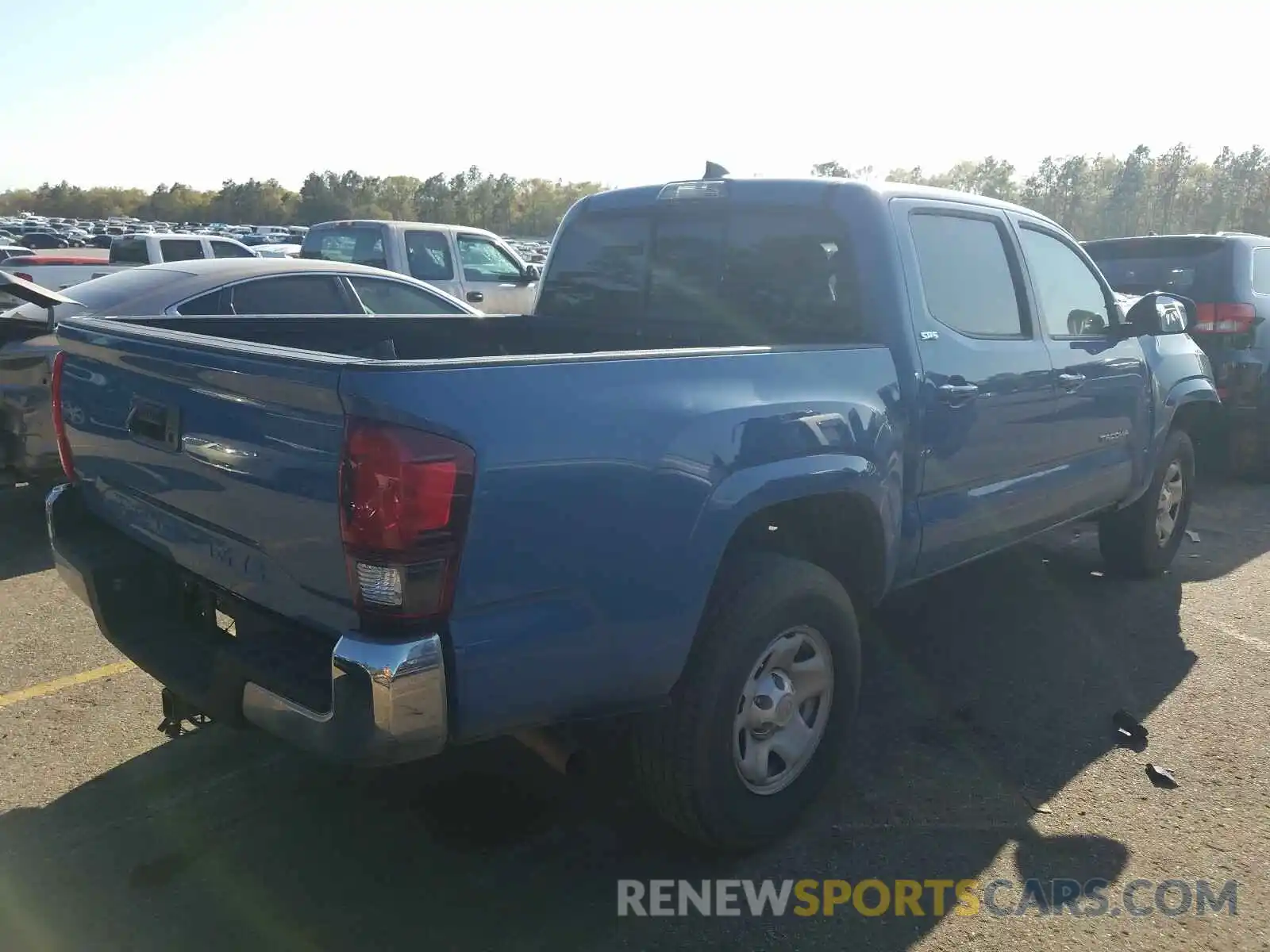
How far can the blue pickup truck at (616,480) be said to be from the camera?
87.4 inches

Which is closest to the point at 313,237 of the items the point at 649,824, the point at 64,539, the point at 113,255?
the point at 113,255

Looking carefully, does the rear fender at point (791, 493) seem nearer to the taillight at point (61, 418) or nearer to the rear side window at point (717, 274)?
the rear side window at point (717, 274)

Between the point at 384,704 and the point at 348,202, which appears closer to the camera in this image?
the point at 384,704

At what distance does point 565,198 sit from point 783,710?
254ft

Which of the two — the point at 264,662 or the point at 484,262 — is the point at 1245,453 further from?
the point at 484,262

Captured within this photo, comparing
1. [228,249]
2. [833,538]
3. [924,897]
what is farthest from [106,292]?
[228,249]

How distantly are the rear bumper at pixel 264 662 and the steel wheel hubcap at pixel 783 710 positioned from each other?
1074 mm

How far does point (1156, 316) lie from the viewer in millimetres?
4926

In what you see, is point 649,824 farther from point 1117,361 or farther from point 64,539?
point 1117,361

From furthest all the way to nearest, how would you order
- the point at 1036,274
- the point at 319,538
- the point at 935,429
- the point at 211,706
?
the point at 1036,274 < the point at 935,429 < the point at 211,706 < the point at 319,538

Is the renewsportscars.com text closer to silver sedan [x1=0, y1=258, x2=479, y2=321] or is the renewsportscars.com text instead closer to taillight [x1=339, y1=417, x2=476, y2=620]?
taillight [x1=339, y1=417, x2=476, y2=620]

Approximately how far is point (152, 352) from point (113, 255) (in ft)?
40.1

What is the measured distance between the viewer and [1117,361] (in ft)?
16.2

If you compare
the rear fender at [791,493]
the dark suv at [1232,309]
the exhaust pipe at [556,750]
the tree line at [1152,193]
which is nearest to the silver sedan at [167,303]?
the rear fender at [791,493]
